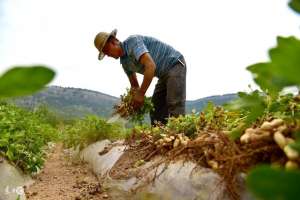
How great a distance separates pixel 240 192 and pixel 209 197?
0.65 ft

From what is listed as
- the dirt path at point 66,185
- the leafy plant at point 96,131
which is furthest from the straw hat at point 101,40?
the dirt path at point 66,185

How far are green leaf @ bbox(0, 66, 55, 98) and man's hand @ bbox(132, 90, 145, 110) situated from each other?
4566 mm

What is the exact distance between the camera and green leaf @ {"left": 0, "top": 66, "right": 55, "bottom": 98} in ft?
1.26

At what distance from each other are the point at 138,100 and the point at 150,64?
44 cm

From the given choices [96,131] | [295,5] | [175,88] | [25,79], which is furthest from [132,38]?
[25,79]

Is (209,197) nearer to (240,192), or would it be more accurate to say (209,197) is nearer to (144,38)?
(240,192)

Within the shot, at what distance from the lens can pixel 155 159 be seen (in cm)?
325

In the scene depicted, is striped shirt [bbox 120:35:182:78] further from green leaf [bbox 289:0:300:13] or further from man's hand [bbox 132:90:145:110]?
green leaf [bbox 289:0:300:13]

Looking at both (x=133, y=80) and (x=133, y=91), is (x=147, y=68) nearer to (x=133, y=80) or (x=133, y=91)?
(x=133, y=91)

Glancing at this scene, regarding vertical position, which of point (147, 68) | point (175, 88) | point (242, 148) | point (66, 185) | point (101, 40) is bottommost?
point (66, 185)

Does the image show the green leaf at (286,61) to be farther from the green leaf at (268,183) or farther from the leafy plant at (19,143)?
the leafy plant at (19,143)

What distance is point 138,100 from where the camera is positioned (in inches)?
197

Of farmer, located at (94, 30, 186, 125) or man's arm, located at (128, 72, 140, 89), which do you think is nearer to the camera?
farmer, located at (94, 30, 186, 125)

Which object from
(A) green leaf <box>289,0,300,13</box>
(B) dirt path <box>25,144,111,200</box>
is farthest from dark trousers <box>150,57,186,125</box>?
(A) green leaf <box>289,0,300,13</box>
